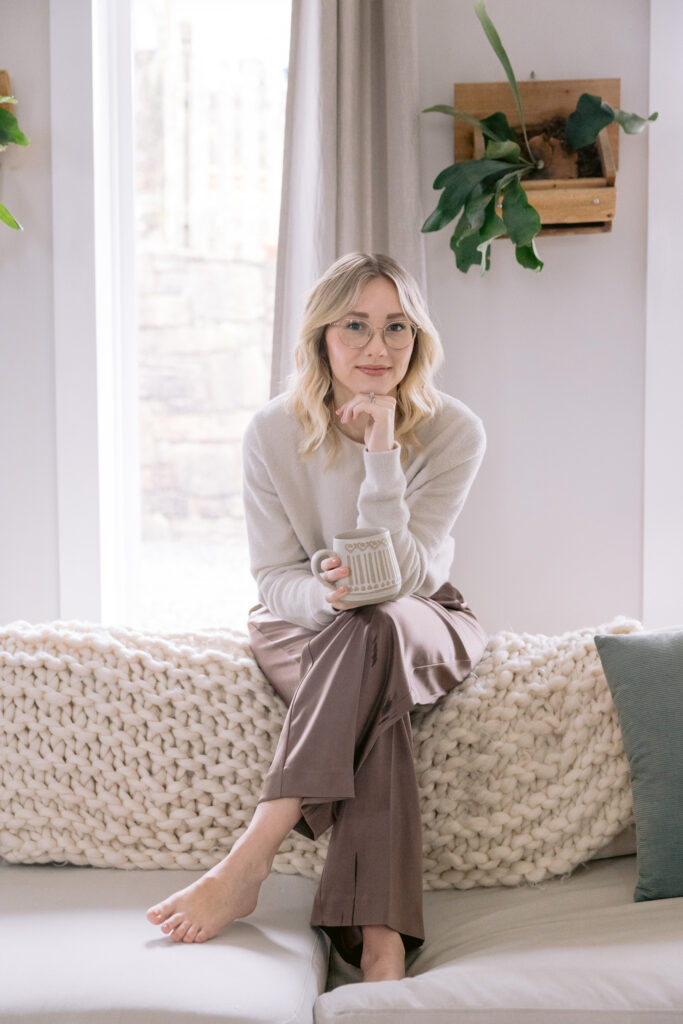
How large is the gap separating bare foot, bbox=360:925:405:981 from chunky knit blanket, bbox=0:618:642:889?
0.23 m

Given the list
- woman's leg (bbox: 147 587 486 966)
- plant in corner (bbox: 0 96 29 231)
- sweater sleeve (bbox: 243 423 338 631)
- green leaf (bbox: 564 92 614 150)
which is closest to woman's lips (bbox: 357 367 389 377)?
sweater sleeve (bbox: 243 423 338 631)

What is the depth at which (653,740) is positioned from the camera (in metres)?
1.46

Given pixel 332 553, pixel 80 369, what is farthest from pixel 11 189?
pixel 332 553

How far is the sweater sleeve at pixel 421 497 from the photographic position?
63.7 inches

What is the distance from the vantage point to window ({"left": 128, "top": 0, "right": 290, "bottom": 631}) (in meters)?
2.62

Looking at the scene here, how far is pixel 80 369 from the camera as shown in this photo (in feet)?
8.21

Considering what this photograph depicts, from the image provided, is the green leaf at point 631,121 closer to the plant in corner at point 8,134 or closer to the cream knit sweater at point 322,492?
the cream knit sweater at point 322,492

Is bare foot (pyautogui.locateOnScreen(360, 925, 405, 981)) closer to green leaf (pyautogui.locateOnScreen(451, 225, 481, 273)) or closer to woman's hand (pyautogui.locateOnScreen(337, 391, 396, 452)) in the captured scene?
woman's hand (pyautogui.locateOnScreen(337, 391, 396, 452))

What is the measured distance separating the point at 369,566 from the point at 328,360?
56cm

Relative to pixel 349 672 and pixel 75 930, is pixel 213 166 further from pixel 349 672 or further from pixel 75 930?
pixel 75 930

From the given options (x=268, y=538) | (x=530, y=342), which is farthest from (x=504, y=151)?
(x=268, y=538)

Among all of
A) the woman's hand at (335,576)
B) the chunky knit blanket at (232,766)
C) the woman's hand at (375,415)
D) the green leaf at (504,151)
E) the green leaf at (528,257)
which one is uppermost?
the green leaf at (504,151)

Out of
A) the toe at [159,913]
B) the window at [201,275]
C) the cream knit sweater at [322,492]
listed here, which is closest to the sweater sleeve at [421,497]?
the cream knit sweater at [322,492]

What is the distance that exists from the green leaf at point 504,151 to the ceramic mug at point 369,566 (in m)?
1.13
